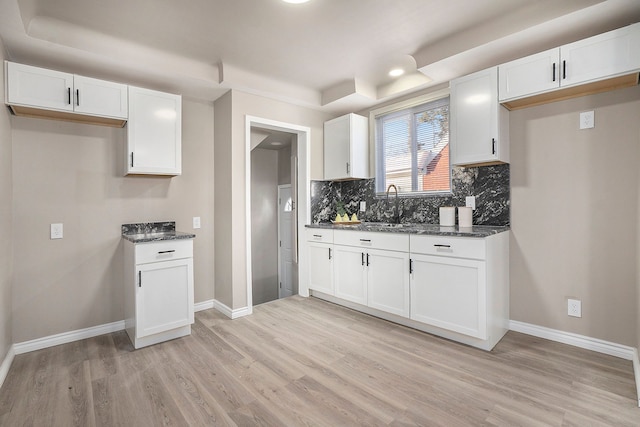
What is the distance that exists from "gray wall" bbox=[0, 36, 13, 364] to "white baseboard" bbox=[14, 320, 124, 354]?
12cm

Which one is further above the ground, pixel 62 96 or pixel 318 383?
pixel 62 96

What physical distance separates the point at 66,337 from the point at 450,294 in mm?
3352

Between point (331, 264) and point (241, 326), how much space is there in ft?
3.91

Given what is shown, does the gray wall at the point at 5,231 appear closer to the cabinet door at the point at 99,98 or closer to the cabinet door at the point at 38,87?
the cabinet door at the point at 38,87

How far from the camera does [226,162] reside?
348cm

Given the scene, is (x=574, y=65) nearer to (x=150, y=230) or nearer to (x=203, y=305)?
(x=150, y=230)

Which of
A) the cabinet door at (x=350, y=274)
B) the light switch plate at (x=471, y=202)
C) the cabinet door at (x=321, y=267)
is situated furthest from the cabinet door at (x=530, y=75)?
the cabinet door at (x=321, y=267)

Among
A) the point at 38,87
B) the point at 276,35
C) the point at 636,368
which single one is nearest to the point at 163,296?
the point at 38,87

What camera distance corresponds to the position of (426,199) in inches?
139

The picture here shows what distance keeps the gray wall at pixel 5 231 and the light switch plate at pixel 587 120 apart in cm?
433

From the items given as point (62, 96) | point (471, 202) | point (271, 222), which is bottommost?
point (271, 222)

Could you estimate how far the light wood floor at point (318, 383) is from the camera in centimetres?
178

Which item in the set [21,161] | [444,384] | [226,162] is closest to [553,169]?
[444,384]

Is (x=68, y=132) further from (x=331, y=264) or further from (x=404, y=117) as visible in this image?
(x=404, y=117)
